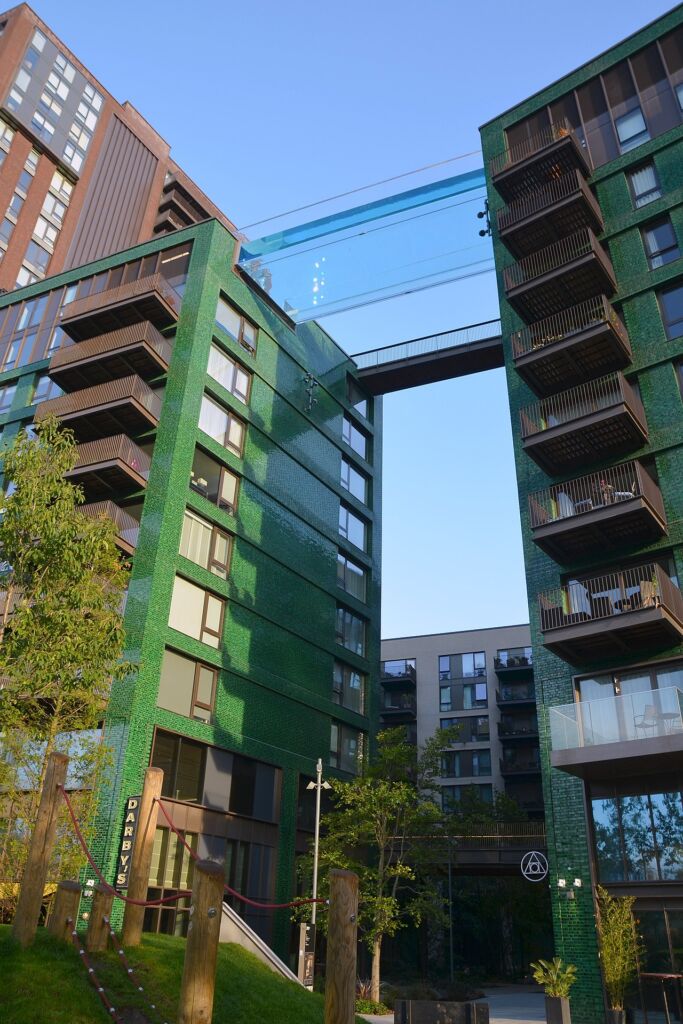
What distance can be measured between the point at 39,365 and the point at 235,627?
16.3 meters

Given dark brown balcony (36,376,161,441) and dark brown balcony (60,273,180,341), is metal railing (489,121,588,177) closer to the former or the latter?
dark brown balcony (60,273,180,341)

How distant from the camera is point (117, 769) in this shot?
25219 millimetres

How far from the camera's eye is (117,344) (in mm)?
33312

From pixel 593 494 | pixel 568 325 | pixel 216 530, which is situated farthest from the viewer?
pixel 216 530

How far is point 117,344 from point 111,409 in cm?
329

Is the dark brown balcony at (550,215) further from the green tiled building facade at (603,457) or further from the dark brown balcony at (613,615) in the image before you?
the dark brown balcony at (613,615)

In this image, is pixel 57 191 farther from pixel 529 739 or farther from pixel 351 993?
pixel 351 993

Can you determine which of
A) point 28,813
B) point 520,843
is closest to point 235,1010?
point 28,813

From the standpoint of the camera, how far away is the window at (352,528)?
41.9 metres

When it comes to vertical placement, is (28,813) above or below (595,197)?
below

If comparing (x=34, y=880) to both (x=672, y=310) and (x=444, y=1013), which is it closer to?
(x=444, y=1013)

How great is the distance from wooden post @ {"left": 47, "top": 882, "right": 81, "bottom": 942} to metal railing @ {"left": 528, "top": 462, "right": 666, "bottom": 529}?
53.4ft

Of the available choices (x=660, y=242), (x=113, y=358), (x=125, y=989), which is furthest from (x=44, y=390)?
(x=125, y=989)

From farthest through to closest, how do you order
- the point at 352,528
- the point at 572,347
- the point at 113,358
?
the point at 352,528
the point at 113,358
the point at 572,347
